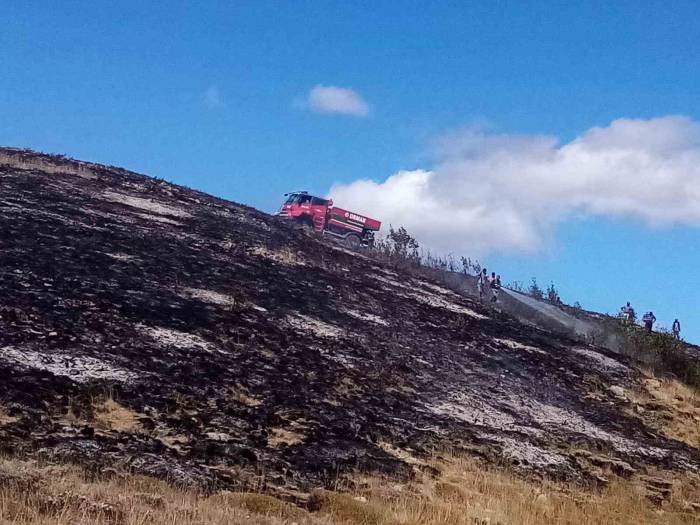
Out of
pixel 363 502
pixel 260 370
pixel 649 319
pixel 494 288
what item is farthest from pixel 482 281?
pixel 363 502

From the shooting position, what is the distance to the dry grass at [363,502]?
5383 mm

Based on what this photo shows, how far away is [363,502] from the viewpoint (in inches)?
282

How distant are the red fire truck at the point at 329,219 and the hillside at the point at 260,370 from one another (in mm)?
14288

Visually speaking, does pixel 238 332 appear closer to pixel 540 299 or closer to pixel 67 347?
pixel 67 347

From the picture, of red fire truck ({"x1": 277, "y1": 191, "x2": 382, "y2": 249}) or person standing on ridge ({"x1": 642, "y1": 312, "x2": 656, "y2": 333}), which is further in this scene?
red fire truck ({"x1": 277, "y1": 191, "x2": 382, "y2": 249})

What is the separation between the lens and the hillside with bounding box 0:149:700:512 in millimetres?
7863

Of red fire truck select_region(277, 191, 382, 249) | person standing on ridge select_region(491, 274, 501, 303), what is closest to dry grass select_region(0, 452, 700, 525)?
person standing on ridge select_region(491, 274, 501, 303)

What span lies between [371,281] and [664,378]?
7844 millimetres

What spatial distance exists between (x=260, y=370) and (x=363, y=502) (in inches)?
155

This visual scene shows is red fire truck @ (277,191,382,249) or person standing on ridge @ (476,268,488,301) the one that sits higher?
red fire truck @ (277,191,382,249)

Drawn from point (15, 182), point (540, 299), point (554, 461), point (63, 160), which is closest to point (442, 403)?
point (554, 461)

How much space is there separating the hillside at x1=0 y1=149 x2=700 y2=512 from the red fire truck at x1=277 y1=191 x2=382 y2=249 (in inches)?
563

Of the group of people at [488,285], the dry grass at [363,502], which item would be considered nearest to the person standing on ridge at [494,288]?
the group of people at [488,285]

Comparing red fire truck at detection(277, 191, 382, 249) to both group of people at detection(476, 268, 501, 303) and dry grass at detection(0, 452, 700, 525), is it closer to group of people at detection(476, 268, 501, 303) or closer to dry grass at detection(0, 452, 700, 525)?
group of people at detection(476, 268, 501, 303)
